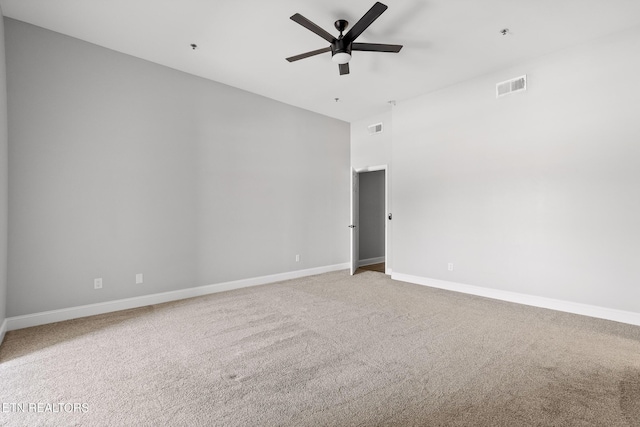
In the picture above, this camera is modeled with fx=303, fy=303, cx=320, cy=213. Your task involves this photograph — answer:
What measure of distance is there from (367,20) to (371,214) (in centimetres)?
512

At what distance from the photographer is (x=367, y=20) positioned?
2.69 m

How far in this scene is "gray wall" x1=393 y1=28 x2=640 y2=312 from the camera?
11.0 ft

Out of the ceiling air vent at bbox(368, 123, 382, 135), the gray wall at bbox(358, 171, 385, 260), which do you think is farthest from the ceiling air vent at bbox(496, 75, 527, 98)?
the gray wall at bbox(358, 171, 385, 260)

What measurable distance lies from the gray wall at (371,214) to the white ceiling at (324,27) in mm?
3030

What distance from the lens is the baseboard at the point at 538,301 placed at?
3335mm

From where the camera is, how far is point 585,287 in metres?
3.58

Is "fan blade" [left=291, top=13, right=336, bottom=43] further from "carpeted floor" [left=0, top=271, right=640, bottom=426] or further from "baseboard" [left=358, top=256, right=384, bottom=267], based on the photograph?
"baseboard" [left=358, top=256, right=384, bottom=267]

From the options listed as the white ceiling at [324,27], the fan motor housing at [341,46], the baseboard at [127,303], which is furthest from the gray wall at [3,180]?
the fan motor housing at [341,46]

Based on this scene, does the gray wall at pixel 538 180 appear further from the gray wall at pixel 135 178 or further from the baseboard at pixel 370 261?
the gray wall at pixel 135 178

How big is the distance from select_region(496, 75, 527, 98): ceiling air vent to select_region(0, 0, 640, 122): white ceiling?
0.81 ft

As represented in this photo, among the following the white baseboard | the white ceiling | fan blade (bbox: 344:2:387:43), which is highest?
the white ceiling

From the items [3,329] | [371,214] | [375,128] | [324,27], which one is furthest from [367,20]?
[371,214]

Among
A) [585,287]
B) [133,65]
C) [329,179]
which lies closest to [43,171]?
[133,65]

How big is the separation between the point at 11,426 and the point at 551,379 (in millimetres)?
3456
